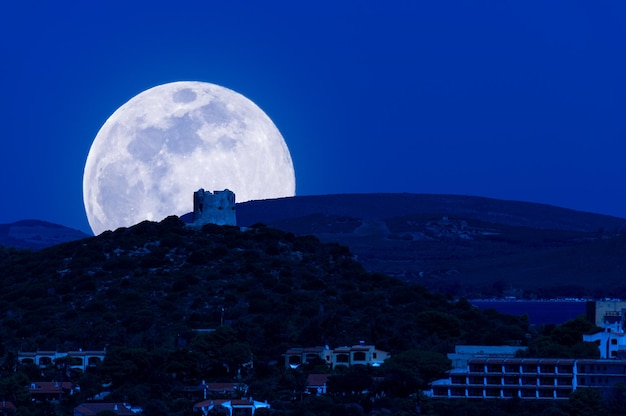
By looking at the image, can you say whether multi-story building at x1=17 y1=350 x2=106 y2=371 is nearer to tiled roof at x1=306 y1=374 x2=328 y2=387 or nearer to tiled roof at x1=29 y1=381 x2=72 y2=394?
tiled roof at x1=29 y1=381 x2=72 y2=394

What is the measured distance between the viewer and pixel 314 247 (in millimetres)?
116250

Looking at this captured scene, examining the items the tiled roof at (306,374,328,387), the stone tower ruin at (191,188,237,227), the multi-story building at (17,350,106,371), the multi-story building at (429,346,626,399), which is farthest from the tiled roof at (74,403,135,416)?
the stone tower ruin at (191,188,237,227)

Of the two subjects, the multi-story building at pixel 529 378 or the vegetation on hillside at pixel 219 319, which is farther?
the vegetation on hillside at pixel 219 319

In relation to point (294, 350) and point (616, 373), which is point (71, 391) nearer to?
point (294, 350)

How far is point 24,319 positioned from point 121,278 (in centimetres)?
844

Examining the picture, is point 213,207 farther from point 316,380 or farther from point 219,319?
point 316,380

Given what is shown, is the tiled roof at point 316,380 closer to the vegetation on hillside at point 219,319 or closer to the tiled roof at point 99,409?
the vegetation on hillside at point 219,319

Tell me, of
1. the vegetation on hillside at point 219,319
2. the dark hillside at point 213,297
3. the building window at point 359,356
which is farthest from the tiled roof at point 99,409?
the building window at point 359,356

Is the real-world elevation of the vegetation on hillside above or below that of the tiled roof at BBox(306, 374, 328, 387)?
above

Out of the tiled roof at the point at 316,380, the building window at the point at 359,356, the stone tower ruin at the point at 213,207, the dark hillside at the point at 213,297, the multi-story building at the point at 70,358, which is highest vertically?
the stone tower ruin at the point at 213,207

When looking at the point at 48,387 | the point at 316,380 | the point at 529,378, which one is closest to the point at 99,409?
the point at 48,387

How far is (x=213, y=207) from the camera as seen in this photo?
382 ft

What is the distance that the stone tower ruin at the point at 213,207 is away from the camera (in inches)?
4537

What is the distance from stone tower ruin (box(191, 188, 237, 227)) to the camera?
11525 centimetres
